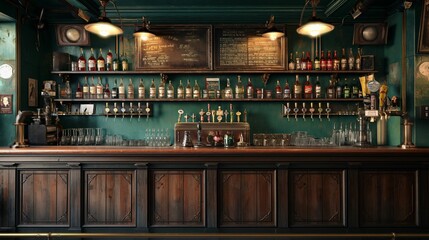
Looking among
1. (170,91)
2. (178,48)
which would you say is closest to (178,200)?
(170,91)

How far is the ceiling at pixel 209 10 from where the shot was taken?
5.00 meters

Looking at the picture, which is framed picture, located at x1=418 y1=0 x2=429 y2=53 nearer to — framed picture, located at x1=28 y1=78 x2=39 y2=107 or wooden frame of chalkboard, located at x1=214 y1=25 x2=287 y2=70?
wooden frame of chalkboard, located at x1=214 y1=25 x2=287 y2=70

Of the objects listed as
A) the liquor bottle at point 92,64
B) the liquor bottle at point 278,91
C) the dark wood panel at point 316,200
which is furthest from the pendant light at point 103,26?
the dark wood panel at point 316,200

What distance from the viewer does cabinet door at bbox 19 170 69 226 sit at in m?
3.87

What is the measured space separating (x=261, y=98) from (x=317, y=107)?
98 centimetres

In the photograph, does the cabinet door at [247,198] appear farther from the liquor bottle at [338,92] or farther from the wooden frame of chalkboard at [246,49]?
the liquor bottle at [338,92]

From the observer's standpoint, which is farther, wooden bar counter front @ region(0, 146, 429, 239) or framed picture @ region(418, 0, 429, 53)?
framed picture @ region(418, 0, 429, 53)

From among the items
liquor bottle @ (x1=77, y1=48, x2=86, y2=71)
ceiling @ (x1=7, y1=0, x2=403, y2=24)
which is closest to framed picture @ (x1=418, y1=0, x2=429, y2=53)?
ceiling @ (x1=7, y1=0, x2=403, y2=24)

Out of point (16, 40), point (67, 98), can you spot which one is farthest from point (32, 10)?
point (67, 98)

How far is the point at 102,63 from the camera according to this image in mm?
5332

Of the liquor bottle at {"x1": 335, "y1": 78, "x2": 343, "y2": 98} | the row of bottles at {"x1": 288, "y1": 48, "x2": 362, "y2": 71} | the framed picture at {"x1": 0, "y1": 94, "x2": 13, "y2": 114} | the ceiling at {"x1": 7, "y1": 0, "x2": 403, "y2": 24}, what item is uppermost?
the ceiling at {"x1": 7, "y1": 0, "x2": 403, "y2": 24}

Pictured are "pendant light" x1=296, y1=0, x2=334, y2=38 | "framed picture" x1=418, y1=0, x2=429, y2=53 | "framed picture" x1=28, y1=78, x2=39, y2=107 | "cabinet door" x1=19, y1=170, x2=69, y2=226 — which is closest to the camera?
"pendant light" x1=296, y1=0, x2=334, y2=38

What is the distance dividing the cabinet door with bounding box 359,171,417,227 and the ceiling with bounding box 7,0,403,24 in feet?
8.12

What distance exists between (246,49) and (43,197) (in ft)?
11.6
